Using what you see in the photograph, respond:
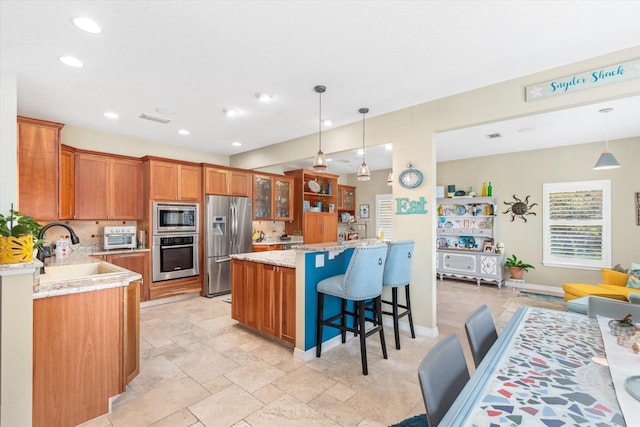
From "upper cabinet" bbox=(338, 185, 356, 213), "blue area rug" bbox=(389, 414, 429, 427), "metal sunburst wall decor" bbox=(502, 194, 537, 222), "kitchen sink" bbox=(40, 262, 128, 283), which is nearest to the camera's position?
"blue area rug" bbox=(389, 414, 429, 427)

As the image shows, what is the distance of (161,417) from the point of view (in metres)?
2.00

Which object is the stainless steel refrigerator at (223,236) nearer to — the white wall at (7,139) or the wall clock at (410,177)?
the white wall at (7,139)

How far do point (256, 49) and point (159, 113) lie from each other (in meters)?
2.12

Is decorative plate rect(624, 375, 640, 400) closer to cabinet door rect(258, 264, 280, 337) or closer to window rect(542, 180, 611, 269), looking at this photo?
cabinet door rect(258, 264, 280, 337)

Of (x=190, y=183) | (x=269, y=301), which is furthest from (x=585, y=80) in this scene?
(x=190, y=183)

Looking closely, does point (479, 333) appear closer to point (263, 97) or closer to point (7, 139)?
point (263, 97)

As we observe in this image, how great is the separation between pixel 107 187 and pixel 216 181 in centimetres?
161

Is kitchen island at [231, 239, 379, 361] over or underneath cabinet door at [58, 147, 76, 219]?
underneath

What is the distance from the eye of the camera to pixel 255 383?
7.91 feet

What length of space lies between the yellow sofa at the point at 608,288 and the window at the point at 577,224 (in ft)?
3.31

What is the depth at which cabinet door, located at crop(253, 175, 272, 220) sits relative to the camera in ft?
19.4

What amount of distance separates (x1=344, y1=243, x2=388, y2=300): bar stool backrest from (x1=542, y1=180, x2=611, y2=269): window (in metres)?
4.70

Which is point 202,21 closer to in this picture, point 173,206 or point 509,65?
point 509,65

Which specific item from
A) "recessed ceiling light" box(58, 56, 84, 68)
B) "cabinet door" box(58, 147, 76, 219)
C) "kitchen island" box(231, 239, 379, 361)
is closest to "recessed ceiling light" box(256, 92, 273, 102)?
"recessed ceiling light" box(58, 56, 84, 68)
